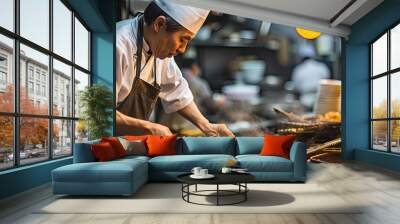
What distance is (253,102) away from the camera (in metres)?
9.55

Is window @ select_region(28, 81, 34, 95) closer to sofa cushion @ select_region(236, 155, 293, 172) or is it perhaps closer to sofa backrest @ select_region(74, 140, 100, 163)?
sofa backrest @ select_region(74, 140, 100, 163)

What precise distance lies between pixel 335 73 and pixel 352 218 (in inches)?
254

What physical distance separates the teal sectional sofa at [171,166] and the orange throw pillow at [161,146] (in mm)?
204

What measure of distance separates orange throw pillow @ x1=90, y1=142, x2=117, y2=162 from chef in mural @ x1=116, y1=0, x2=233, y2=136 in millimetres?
3259

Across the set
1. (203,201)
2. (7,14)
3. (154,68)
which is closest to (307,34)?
(154,68)

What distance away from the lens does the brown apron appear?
9102 millimetres

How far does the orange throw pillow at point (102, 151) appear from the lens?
5686 mm

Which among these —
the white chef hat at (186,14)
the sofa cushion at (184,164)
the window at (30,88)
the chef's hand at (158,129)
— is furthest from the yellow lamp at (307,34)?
the window at (30,88)

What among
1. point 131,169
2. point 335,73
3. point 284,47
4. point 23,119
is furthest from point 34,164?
point 335,73

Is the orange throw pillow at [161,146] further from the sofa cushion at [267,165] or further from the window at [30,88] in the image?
the window at [30,88]

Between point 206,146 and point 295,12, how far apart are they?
3.95 meters

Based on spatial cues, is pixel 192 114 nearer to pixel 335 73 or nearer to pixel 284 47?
pixel 284 47

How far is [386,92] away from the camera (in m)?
8.55

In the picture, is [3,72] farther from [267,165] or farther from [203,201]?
[267,165]
